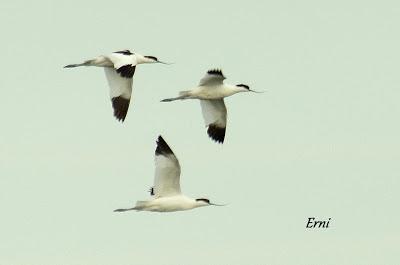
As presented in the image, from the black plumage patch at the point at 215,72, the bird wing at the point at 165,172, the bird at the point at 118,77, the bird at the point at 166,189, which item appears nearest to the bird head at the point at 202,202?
the bird at the point at 166,189

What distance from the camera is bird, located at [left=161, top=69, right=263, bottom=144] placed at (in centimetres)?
2909

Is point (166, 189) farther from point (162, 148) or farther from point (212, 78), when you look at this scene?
point (212, 78)

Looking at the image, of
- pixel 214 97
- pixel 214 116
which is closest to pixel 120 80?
Answer: pixel 214 97

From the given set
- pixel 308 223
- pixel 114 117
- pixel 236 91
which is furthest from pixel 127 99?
pixel 308 223

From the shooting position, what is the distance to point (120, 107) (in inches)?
1099

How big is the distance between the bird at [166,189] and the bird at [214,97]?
12.4ft

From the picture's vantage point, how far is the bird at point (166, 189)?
25281mm

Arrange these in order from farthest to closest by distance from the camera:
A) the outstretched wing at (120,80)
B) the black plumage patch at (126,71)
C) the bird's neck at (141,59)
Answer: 1. the bird's neck at (141,59)
2. the outstretched wing at (120,80)
3. the black plumage patch at (126,71)

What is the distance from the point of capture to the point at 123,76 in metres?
27.0

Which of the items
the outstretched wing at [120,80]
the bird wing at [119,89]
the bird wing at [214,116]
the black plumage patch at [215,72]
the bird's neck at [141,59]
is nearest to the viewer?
the outstretched wing at [120,80]

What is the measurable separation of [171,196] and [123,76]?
9.07 ft

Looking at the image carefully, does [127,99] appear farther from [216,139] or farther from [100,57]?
[216,139]

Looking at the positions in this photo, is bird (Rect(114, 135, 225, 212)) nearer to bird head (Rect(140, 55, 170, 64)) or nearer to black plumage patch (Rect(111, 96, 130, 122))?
black plumage patch (Rect(111, 96, 130, 122))

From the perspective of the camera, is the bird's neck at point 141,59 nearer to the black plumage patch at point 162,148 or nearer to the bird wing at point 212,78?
the bird wing at point 212,78
